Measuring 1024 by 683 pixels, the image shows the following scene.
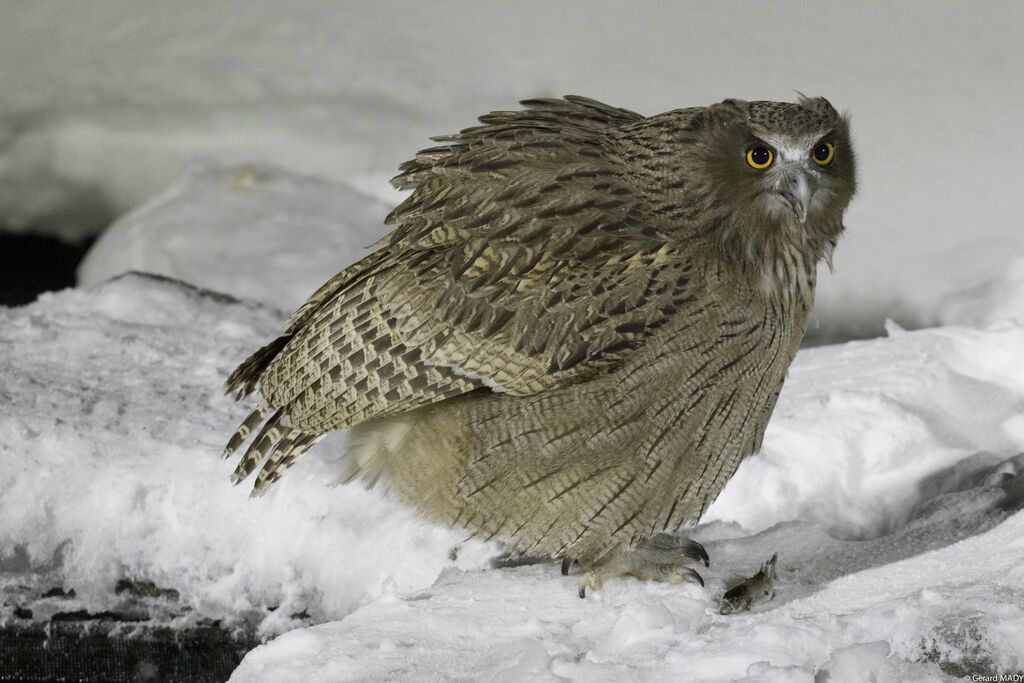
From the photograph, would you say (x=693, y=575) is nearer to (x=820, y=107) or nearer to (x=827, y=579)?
(x=827, y=579)

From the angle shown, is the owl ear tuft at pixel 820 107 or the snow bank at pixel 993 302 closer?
the owl ear tuft at pixel 820 107

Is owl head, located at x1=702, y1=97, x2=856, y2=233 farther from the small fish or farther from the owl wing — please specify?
the small fish

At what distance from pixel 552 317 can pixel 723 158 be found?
1.81 feet

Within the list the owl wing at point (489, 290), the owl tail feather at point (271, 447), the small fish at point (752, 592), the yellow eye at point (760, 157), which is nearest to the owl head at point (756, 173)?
the yellow eye at point (760, 157)

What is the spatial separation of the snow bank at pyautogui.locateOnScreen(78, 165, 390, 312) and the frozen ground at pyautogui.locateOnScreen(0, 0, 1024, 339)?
1.74 feet

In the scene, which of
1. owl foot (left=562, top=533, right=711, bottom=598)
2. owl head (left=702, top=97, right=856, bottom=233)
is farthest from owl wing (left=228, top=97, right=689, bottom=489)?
owl foot (left=562, top=533, right=711, bottom=598)

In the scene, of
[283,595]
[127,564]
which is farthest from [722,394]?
[127,564]

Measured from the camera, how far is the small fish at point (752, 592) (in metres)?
3.32

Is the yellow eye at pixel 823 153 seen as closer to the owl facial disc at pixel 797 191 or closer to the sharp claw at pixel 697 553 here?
the owl facial disc at pixel 797 191

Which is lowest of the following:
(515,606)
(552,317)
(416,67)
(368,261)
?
(515,606)

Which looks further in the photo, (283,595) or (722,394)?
(283,595)

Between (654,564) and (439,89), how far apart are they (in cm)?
503

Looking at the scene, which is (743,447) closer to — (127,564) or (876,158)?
(127,564)

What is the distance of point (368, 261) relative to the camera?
359 cm
